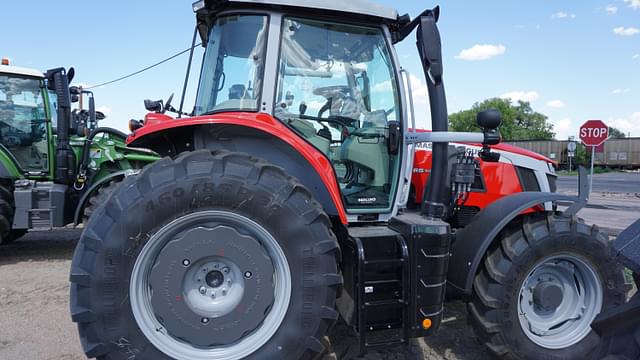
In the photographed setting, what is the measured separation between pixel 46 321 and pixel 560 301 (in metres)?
4.45

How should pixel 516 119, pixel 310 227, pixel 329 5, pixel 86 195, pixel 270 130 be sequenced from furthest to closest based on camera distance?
1. pixel 516 119
2. pixel 86 195
3. pixel 329 5
4. pixel 270 130
5. pixel 310 227

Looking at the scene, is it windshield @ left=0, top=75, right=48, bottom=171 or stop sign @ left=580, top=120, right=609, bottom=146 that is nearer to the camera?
windshield @ left=0, top=75, right=48, bottom=171

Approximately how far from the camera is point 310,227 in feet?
7.50

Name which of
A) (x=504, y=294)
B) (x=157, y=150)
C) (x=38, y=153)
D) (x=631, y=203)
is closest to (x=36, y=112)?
(x=38, y=153)

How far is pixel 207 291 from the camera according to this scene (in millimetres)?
2311

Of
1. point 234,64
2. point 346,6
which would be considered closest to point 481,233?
point 346,6

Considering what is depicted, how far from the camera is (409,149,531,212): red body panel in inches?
143

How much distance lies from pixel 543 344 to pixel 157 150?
316 centimetres

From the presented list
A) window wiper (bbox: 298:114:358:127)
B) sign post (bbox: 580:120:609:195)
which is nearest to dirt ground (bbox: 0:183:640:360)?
window wiper (bbox: 298:114:358:127)

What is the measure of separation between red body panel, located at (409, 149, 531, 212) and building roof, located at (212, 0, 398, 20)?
4.44 feet

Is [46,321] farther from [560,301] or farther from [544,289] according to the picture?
[560,301]

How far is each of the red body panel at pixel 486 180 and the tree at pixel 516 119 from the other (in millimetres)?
63357

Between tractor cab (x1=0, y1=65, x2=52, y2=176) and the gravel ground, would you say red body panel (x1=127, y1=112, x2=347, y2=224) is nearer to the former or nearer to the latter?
the gravel ground

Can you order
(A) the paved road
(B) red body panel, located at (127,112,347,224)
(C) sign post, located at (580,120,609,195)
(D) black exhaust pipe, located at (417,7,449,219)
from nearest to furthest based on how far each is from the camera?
(B) red body panel, located at (127,112,347,224) → (D) black exhaust pipe, located at (417,7,449,219) → (C) sign post, located at (580,120,609,195) → (A) the paved road
